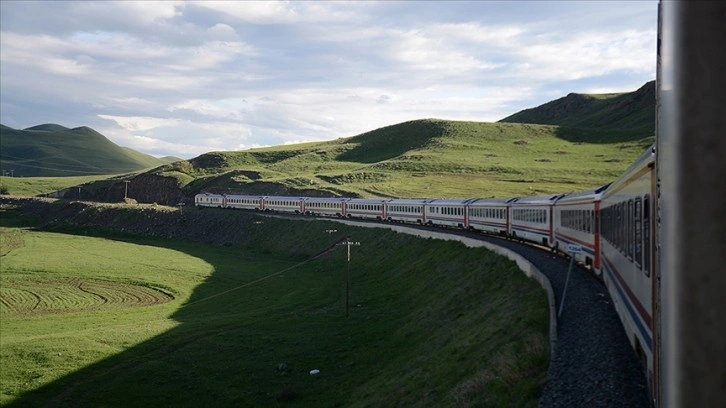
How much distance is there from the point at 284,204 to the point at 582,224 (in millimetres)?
67243

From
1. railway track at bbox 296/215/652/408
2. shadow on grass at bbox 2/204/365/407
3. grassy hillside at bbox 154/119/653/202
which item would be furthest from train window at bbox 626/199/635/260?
grassy hillside at bbox 154/119/653/202

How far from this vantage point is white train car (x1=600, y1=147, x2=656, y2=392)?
945 centimetres

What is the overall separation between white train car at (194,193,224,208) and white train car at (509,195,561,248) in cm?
6766

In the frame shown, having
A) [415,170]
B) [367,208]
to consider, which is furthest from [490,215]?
[415,170]

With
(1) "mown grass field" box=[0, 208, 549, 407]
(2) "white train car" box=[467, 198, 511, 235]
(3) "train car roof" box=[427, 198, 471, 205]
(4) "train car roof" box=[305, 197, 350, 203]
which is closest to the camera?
(1) "mown grass field" box=[0, 208, 549, 407]

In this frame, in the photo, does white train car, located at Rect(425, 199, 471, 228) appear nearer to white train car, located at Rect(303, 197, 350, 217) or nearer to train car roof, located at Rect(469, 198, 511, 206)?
train car roof, located at Rect(469, 198, 511, 206)

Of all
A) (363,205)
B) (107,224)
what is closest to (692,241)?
(363,205)

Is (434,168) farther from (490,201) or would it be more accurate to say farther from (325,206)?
(490,201)

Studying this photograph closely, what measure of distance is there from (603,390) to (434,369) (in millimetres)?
9437

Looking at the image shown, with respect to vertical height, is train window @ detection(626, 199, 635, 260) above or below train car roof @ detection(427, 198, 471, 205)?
above

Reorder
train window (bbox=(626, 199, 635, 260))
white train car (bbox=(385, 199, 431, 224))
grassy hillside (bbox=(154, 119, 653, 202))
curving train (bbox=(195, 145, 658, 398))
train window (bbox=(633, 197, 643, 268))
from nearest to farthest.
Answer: curving train (bbox=(195, 145, 658, 398)) → train window (bbox=(633, 197, 643, 268)) → train window (bbox=(626, 199, 635, 260)) → white train car (bbox=(385, 199, 431, 224)) → grassy hillside (bbox=(154, 119, 653, 202))

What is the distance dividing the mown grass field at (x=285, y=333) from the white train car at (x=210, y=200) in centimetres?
4261

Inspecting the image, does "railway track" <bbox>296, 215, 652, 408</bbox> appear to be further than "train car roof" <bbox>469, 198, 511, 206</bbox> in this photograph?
No

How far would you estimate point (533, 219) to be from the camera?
36.8m
